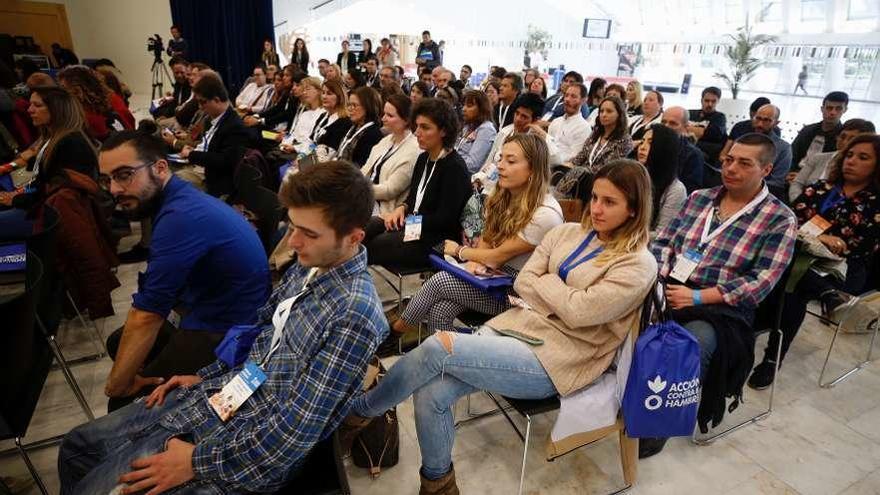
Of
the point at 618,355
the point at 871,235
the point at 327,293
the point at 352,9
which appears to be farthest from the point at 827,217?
the point at 352,9

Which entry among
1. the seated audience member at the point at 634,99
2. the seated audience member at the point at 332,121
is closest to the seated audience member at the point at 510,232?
the seated audience member at the point at 332,121

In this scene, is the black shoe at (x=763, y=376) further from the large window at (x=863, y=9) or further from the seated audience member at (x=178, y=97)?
the large window at (x=863, y=9)

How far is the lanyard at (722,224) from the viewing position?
2074 mm

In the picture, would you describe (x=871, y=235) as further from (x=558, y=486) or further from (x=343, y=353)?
(x=343, y=353)

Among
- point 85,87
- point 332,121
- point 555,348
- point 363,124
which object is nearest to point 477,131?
point 363,124

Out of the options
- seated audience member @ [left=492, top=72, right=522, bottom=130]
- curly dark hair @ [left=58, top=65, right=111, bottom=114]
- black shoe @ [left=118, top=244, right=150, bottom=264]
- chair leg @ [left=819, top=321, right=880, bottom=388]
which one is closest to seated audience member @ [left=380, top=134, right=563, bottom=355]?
chair leg @ [left=819, top=321, right=880, bottom=388]

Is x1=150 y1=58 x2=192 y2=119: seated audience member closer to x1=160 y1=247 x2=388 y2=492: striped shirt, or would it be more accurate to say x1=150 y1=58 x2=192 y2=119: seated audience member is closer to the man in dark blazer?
the man in dark blazer

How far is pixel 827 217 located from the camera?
268 centimetres

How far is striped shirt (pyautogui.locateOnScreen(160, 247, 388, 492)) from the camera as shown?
108cm

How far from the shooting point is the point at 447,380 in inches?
62.2

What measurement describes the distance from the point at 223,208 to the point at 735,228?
7.03ft

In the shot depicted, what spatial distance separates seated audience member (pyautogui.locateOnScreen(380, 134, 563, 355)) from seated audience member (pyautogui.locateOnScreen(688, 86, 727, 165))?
13.1 feet

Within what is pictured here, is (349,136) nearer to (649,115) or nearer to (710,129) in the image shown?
(649,115)

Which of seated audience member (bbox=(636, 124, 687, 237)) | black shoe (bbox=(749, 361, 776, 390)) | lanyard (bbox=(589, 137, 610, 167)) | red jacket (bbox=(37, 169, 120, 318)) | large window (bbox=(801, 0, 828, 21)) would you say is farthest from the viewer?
large window (bbox=(801, 0, 828, 21))
